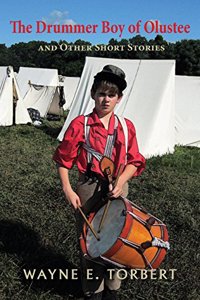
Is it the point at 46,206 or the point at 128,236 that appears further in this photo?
the point at 46,206

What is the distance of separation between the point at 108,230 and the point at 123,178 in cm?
31

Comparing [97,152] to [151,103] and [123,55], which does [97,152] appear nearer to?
[151,103]

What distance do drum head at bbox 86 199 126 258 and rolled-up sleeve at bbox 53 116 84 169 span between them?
1.16ft

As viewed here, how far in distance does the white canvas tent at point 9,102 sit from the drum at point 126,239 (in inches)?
379

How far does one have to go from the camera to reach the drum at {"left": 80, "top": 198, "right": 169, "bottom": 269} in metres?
2.04

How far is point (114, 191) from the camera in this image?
7.06 ft

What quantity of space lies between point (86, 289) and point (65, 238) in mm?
973

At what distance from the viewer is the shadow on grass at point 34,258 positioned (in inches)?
110

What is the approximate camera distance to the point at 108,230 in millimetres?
2129

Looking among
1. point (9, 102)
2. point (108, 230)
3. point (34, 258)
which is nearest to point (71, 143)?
point (108, 230)

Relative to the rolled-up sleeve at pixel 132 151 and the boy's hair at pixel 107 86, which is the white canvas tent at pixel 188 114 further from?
the boy's hair at pixel 107 86

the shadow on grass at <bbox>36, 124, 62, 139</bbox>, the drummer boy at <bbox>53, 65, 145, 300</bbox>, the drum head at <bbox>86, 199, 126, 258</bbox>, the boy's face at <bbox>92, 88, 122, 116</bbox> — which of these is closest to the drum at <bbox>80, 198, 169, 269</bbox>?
the drum head at <bbox>86, 199, 126, 258</bbox>

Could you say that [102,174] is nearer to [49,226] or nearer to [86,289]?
[86,289]

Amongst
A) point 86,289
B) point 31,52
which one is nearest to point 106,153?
point 86,289
